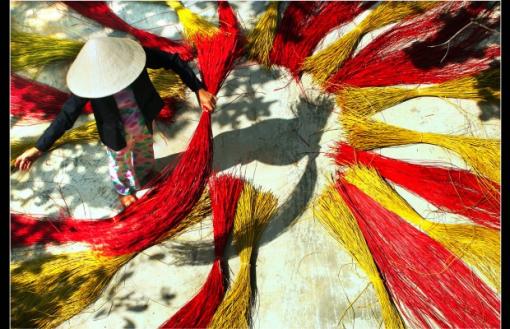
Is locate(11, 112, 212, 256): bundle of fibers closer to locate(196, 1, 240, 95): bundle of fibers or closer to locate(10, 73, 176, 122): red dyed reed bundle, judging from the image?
locate(196, 1, 240, 95): bundle of fibers

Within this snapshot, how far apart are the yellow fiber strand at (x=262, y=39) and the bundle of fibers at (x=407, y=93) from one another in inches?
24.9

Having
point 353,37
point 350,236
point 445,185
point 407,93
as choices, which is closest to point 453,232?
point 445,185

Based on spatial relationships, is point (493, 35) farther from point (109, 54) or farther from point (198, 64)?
point (109, 54)

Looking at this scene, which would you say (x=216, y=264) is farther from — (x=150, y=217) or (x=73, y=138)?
(x=73, y=138)

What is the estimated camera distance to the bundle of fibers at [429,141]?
109 inches

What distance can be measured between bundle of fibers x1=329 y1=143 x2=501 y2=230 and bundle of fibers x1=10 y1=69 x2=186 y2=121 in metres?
1.26

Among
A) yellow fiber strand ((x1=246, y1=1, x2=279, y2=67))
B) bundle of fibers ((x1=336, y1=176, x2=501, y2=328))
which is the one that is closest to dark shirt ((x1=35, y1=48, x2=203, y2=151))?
yellow fiber strand ((x1=246, y1=1, x2=279, y2=67))

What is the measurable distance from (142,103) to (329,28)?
5.62ft

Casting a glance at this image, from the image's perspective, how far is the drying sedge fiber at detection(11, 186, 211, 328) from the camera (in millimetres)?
2596

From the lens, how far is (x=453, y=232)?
263 centimetres

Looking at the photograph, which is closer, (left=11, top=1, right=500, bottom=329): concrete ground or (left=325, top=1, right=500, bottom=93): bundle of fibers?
(left=11, top=1, right=500, bottom=329): concrete ground

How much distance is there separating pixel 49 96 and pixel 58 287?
145 cm

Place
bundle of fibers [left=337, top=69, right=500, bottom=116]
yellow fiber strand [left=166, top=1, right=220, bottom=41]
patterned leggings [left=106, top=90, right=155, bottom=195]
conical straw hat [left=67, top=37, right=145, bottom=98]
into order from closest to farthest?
conical straw hat [left=67, top=37, right=145, bottom=98] < patterned leggings [left=106, top=90, right=155, bottom=195] < bundle of fibers [left=337, top=69, right=500, bottom=116] < yellow fiber strand [left=166, top=1, right=220, bottom=41]

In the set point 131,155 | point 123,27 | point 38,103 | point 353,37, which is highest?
→ point 123,27
